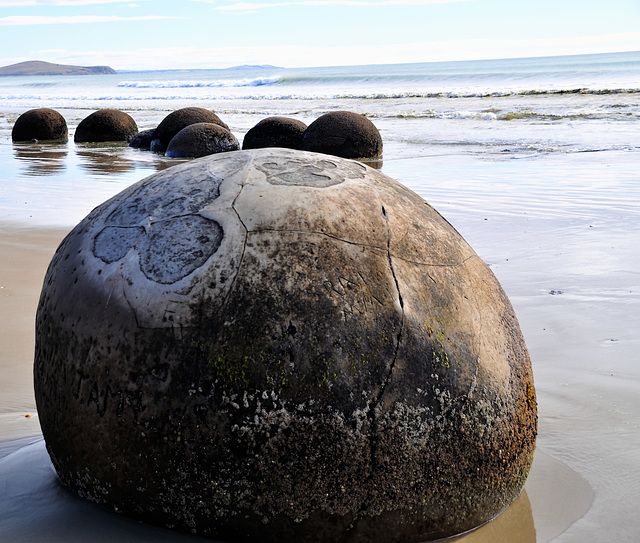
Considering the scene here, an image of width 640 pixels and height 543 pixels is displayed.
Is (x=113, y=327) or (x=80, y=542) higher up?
(x=113, y=327)

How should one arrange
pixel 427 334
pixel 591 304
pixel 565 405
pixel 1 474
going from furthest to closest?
pixel 591 304 → pixel 565 405 → pixel 1 474 → pixel 427 334

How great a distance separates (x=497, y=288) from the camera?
2.66 meters

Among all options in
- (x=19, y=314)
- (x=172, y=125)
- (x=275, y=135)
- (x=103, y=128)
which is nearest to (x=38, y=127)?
(x=103, y=128)

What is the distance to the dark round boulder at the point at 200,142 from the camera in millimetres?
15891

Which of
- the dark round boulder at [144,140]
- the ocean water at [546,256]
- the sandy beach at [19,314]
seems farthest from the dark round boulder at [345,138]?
the sandy beach at [19,314]

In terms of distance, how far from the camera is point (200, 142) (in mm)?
15945

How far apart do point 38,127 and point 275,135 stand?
8.29 m

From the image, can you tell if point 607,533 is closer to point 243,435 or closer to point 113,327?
point 243,435

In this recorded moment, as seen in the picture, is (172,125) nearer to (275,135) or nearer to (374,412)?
(275,135)

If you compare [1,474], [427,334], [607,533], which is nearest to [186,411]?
[427,334]

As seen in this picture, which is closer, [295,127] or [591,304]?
[591,304]

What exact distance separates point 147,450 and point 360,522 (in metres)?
0.68

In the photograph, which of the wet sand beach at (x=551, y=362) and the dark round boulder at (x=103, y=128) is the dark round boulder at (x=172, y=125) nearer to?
the dark round boulder at (x=103, y=128)

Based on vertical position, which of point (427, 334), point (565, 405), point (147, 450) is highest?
point (427, 334)
